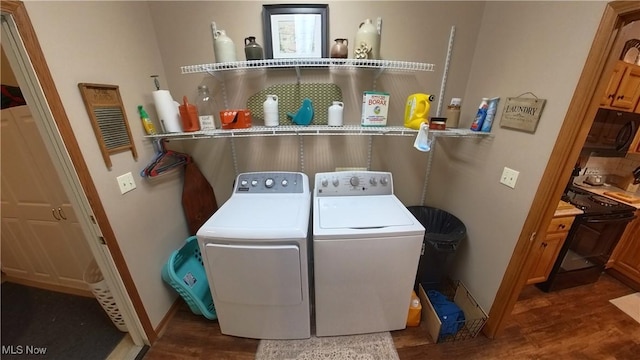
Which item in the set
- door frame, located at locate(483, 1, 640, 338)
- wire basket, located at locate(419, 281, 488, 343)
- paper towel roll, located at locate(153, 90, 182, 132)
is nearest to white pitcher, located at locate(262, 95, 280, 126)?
paper towel roll, located at locate(153, 90, 182, 132)

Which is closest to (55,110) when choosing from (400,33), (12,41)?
(12,41)

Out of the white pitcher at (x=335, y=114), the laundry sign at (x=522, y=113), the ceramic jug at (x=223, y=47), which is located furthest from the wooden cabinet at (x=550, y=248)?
the ceramic jug at (x=223, y=47)

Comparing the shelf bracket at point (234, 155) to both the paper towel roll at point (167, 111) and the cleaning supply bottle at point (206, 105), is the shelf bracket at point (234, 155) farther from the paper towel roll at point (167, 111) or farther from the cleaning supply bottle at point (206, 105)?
the paper towel roll at point (167, 111)

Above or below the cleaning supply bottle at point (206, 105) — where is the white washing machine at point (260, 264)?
below

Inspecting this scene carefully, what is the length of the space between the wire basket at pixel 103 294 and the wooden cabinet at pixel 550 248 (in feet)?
10.4

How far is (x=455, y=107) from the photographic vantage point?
168 centimetres

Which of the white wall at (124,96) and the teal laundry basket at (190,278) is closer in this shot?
the white wall at (124,96)

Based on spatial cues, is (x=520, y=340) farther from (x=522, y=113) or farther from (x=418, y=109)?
(x=418, y=109)

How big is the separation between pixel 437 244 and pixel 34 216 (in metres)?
3.22

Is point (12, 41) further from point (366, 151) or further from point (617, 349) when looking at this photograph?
point (617, 349)

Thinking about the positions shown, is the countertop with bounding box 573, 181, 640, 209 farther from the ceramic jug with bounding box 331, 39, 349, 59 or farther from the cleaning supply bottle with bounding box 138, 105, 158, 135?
the cleaning supply bottle with bounding box 138, 105, 158, 135

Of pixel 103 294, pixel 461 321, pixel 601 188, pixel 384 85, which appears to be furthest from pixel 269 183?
pixel 601 188

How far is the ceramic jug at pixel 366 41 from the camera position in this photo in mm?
1477

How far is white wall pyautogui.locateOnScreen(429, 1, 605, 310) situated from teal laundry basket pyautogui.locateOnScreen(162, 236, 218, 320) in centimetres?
215
